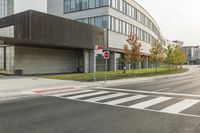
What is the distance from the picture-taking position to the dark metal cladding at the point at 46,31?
98.0ft

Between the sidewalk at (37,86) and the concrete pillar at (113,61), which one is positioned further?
the concrete pillar at (113,61)

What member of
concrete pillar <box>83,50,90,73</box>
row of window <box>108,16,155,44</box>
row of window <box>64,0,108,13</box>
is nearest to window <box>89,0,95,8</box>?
row of window <box>64,0,108,13</box>

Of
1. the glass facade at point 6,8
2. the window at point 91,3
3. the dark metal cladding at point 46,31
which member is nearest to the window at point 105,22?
the window at point 91,3

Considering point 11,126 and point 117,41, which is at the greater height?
point 117,41

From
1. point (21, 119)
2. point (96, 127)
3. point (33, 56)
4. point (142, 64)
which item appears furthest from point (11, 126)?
point (142, 64)

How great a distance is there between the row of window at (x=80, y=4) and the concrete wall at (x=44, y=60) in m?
10.2

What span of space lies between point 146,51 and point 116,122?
60.8 meters

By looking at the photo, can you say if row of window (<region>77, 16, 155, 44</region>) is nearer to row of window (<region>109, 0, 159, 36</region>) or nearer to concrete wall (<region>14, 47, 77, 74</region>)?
row of window (<region>109, 0, 159, 36</region>)

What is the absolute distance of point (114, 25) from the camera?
1829 inches

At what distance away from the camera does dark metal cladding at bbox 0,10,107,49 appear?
29.9 meters

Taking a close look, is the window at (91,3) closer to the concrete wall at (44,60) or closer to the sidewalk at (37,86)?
the concrete wall at (44,60)

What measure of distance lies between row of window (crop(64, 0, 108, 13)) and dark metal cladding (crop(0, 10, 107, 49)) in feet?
25.4

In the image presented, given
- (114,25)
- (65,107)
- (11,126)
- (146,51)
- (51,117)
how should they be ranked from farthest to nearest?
(146,51) < (114,25) < (65,107) < (51,117) < (11,126)

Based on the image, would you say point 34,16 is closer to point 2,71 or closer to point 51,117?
point 2,71
